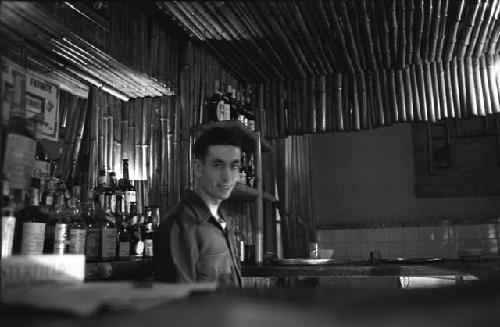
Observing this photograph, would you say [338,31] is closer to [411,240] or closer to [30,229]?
[30,229]

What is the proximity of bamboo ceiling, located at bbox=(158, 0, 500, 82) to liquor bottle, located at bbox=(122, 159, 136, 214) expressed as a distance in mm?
802

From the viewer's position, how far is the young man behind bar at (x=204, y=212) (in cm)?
119

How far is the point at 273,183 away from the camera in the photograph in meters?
3.93

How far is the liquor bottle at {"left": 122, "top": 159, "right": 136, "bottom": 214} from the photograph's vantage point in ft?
6.98

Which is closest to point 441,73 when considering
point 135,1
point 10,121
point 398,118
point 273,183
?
point 398,118

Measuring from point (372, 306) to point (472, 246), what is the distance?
4211 mm

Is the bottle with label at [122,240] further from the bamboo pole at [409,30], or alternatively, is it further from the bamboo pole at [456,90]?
the bamboo pole at [456,90]

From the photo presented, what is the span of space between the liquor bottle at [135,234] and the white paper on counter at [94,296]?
61.7 inches

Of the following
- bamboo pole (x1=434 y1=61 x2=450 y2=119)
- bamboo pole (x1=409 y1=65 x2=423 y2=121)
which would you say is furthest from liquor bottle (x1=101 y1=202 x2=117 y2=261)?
bamboo pole (x1=434 y1=61 x2=450 y2=119)

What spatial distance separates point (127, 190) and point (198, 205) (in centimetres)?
84

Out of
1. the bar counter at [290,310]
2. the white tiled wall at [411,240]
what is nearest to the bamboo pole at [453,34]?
the bar counter at [290,310]

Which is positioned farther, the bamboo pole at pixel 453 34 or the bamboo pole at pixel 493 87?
the bamboo pole at pixel 493 87

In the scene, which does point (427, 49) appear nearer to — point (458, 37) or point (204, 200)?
point (458, 37)

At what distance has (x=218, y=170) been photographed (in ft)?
4.07
